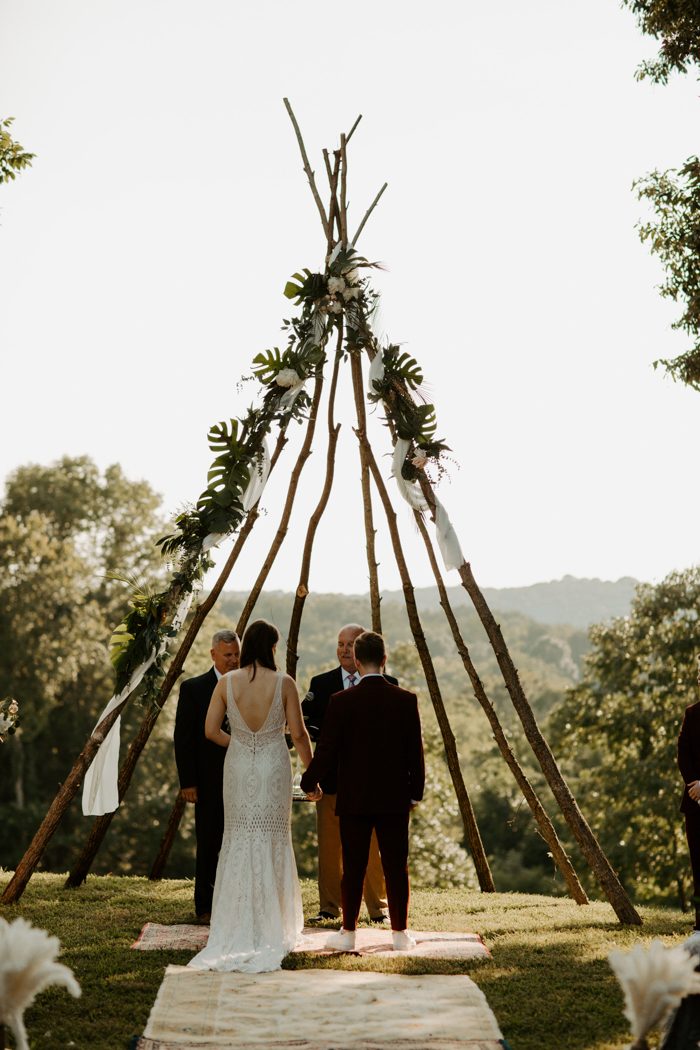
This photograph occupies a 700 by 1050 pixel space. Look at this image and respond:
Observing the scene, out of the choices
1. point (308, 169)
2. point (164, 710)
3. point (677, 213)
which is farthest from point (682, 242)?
point (164, 710)

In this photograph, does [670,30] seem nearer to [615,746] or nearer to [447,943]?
[447,943]

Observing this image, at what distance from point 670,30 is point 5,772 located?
68.7 ft

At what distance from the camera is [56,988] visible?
5.06 metres

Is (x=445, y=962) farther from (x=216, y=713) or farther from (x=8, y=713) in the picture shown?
(x=8, y=713)

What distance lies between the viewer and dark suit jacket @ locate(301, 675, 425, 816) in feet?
19.7

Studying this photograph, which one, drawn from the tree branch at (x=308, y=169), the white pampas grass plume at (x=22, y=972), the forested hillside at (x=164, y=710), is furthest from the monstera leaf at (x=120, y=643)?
the forested hillside at (x=164, y=710)

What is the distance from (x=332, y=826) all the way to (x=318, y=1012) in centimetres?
262

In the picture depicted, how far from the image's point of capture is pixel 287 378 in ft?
27.1

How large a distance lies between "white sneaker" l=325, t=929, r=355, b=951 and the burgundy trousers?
3 cm

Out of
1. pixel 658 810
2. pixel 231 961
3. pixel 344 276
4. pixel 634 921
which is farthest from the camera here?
pixel 658 810

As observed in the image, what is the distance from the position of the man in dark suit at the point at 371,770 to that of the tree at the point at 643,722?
1391 centimetres

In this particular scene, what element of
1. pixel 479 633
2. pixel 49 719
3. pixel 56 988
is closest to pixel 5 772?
pixel 49 719

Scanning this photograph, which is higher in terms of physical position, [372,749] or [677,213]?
[677,213]

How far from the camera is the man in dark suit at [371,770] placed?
19.7 feet
